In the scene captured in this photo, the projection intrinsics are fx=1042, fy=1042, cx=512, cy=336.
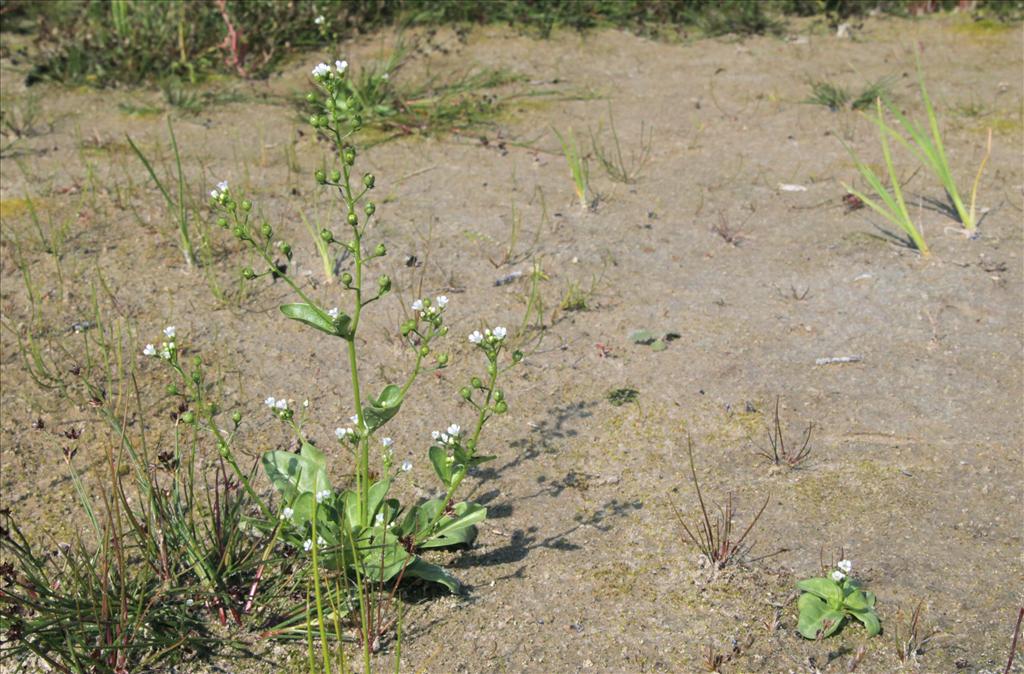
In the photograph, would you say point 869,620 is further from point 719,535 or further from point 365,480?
point 365,480

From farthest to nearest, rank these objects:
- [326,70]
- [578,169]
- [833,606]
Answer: [578,169], [833,606], [326,70]

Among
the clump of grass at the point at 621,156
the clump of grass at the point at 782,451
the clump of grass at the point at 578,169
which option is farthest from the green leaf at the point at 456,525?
the clump of grass at the point at 621,156

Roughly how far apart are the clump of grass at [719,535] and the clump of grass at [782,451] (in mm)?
170

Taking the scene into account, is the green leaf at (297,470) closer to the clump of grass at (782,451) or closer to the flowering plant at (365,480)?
the flowering plant at (365,480)

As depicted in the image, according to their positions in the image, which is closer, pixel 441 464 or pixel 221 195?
pixel 221 195

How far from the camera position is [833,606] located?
240 cm

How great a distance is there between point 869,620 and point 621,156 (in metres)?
2.89

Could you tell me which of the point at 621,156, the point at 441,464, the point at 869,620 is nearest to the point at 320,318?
the point at 441,464

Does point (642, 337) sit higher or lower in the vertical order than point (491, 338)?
lower

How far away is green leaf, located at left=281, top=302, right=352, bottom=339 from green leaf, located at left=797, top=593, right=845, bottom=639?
1224mm

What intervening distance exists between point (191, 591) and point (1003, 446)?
7.43 ft

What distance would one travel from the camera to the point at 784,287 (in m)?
3.81

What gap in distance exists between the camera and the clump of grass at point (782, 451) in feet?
9.69

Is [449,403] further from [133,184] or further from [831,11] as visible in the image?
[831,11]
